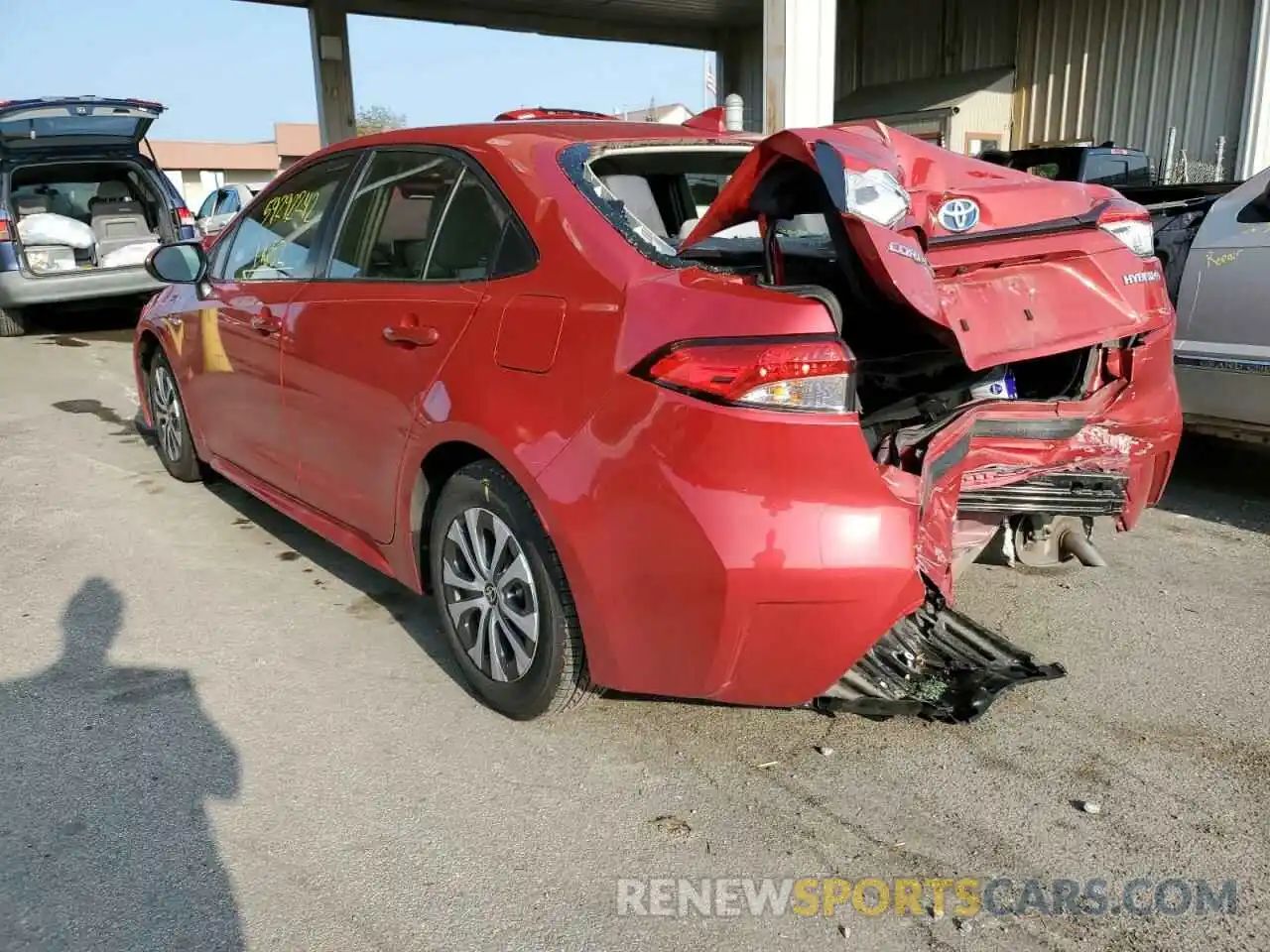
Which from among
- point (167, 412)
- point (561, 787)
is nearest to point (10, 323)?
Result: point (167, 412)

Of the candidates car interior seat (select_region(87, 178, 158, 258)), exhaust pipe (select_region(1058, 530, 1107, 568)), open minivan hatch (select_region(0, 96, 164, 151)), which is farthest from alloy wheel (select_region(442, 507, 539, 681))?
car interior seat (select_region(87, 178, 158, 258))

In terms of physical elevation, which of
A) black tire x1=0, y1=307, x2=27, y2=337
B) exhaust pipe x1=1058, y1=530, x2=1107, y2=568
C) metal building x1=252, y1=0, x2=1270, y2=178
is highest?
metal building x1=252, y1=0, x2=1270, y2=178

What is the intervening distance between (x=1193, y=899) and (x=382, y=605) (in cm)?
278

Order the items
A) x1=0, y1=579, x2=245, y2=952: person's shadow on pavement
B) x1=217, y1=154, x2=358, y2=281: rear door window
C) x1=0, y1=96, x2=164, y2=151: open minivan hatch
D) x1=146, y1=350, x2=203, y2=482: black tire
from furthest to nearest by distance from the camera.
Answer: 1. x1=0, y1=96, x2=164, y2=151: open minivan hatch
2. x1=146, y1=350, x2=203, y2=482: black tire
3. x1=217, y1=154, x2=358, y2=281: rear door window
4. x1=0, y1=579, x2=245, y2=952: person's shadow on pavement

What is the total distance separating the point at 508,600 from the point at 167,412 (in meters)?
3.30

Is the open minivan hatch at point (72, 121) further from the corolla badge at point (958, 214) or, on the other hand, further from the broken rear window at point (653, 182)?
the corolla badge at point (958, 214)

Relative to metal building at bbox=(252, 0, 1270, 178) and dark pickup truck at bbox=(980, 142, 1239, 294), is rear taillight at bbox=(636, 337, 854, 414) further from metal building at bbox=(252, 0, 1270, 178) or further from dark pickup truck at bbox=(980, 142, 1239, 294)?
metal building at bbox=(252, 0, 1270, 178)

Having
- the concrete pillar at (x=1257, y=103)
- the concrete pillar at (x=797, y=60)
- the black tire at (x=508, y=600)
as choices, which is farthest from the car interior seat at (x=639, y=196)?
the concrete pillar at (x=1257, y=103)

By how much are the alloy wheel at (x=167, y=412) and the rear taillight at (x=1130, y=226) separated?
4.25 m

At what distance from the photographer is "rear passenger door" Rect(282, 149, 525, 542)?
299 cm

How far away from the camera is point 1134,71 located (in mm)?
15109

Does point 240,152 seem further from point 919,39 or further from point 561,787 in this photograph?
point 561,787

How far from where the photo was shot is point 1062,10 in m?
16.2

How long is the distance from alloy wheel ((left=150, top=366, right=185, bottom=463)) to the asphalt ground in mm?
1338
